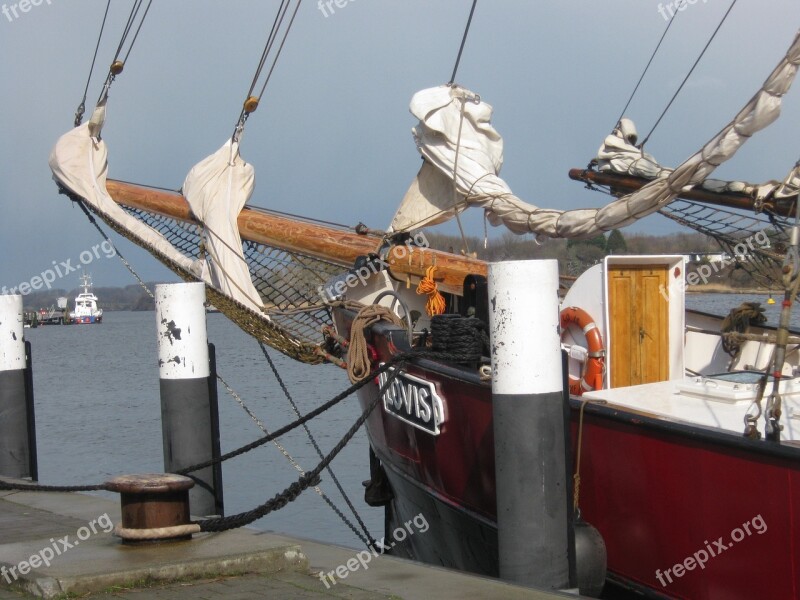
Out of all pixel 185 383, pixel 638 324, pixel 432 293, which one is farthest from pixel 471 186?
pixel 185 383

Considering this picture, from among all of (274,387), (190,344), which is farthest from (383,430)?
(274,387)

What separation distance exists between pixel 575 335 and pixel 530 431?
249 cm

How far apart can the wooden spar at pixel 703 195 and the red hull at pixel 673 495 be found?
357cm

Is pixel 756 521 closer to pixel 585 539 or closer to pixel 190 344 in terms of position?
pixel 585 539

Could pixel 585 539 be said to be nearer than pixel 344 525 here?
Yes

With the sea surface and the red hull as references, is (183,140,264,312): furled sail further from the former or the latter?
the red hull

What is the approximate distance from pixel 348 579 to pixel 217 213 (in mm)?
5924

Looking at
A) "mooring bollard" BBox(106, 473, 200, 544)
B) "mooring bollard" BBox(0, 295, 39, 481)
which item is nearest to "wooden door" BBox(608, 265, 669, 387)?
"mooring bollard" BBox(106, 473, 200, 544)

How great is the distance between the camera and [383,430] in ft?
26.8

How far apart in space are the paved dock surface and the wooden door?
8.36ft

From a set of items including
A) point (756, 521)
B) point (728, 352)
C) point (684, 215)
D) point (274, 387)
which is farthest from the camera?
point (274, 387)

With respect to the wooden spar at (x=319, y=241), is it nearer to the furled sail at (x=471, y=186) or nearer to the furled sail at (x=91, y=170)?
the furled sail at (x=91, y=170)

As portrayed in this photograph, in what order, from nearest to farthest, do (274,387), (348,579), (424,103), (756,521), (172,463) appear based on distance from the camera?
(348,579) < (756,521) < (172,463) < (424,103) < (274,387)

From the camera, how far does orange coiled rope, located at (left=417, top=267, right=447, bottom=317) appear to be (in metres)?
7.95
